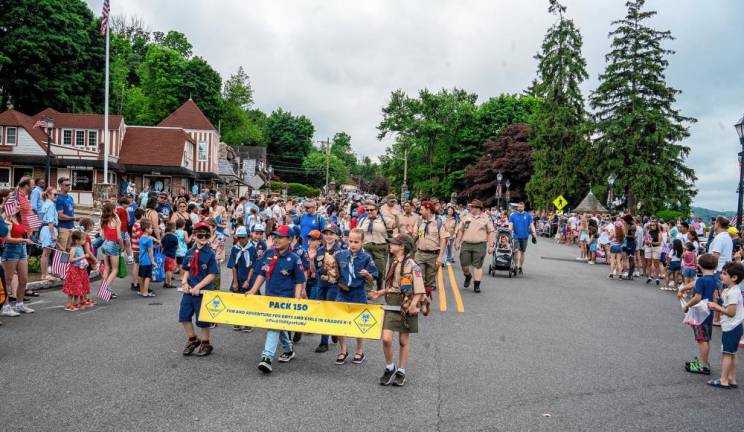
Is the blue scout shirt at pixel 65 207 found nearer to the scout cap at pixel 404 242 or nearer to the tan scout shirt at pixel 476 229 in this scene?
the tan scout shirt at pixel 476 229

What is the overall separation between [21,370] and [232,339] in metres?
2.69

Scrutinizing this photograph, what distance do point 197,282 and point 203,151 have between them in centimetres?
5514

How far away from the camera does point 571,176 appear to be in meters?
53.8

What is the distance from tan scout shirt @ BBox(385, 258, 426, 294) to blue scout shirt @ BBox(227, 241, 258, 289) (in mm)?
3084

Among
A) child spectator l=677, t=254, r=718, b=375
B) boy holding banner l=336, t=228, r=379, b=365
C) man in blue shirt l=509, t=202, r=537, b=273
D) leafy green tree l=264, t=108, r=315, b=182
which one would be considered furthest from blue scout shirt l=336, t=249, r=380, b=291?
leafy green tree l=264, t=108, r=315, b=182

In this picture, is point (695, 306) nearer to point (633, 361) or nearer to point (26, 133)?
point (633, 361)

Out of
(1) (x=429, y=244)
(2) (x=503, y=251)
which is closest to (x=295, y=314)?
(1) (x=429, y=244)

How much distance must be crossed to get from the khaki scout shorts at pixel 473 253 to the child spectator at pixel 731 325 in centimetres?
683

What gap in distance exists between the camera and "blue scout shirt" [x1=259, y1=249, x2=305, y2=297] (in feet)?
25.1

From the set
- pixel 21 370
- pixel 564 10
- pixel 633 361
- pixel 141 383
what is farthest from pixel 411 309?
pixel 564 10

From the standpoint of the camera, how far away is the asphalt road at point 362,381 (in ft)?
18.4

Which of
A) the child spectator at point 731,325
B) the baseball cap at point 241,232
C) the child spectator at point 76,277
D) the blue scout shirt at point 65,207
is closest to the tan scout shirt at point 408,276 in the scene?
the baseball cap at point 241,232

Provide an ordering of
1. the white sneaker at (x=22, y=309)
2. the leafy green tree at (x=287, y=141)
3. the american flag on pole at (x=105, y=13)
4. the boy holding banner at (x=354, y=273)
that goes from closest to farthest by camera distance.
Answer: the boy holding banner at (x=354, y=273) < the white sneaker at (x=22, y=309) < the american flag on pole at (x=105, y=13) < the leafy green tree at (x=287, y=141)

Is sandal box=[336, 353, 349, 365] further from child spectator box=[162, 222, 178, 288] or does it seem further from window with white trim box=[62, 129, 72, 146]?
window with white trim box=[62, 129, 72, 146]
